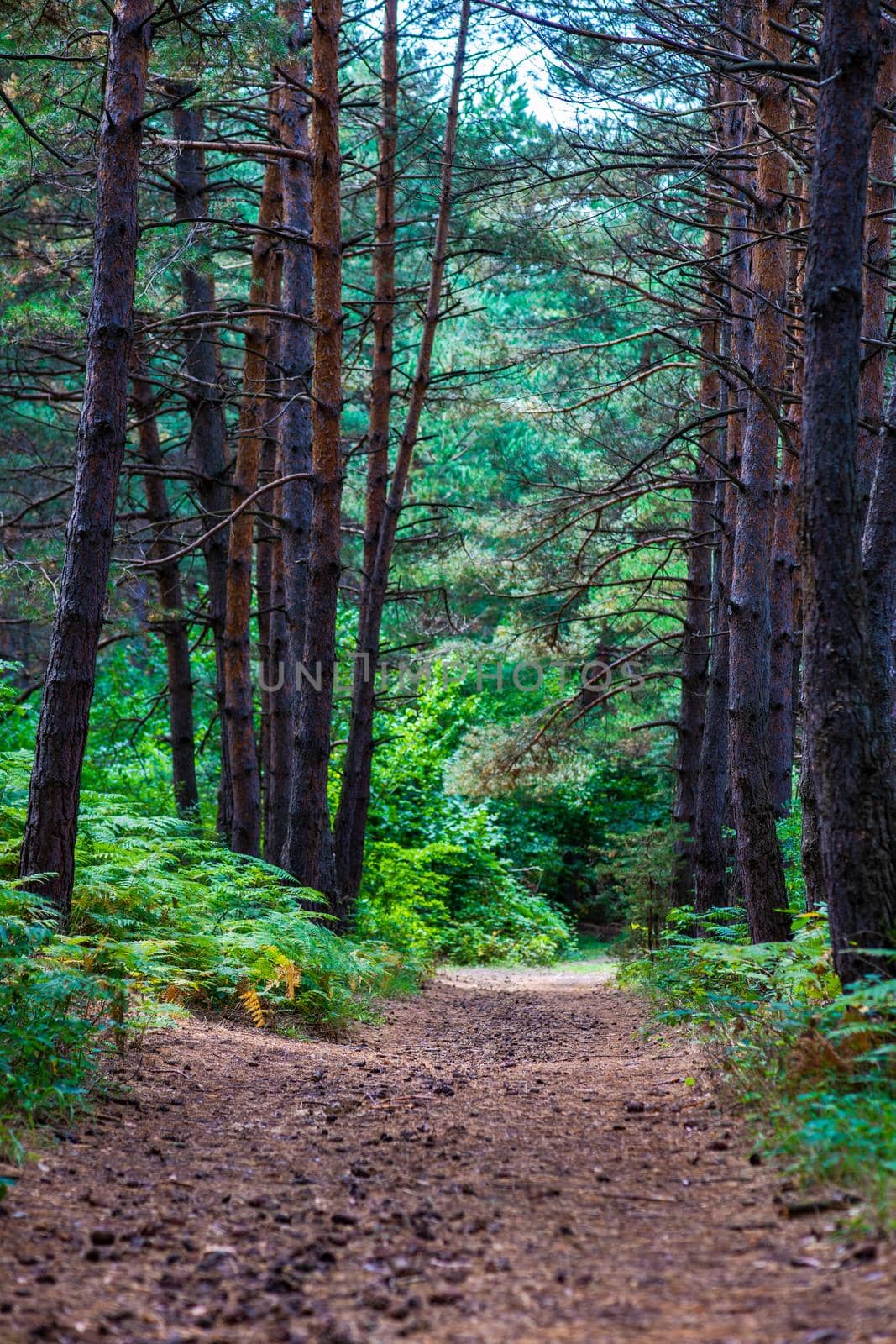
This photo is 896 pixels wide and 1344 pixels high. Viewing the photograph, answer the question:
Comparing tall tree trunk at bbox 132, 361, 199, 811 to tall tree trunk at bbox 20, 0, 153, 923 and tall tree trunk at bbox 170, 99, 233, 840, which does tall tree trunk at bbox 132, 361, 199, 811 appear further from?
tall tree trunk at bbox 20, 0, 153, 923

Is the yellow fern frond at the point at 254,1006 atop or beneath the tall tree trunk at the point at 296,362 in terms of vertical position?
beneath

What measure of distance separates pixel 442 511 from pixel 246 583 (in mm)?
6616

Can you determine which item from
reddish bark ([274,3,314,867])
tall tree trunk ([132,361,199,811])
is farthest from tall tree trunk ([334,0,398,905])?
tall tree trunk ([132,361,199,811])

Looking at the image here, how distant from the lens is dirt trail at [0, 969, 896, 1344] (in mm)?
2812

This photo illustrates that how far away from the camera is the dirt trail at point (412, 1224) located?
281cm

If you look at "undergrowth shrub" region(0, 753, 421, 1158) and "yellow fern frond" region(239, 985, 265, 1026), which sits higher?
"undergrowth shrub" region(0, 753, 421, 1158)

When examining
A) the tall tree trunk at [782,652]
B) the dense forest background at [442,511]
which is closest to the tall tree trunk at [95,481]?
the dense forest background at [442,511]

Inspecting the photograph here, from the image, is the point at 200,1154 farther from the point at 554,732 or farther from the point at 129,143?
the point at 554,732

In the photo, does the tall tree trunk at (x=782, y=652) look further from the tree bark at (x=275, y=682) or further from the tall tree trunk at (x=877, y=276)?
the tree bark at (x=275, y=682)

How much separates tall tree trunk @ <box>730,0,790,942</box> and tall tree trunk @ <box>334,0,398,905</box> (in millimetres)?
5815

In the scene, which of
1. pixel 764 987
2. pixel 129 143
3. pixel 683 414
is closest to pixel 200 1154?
pixel 764 987

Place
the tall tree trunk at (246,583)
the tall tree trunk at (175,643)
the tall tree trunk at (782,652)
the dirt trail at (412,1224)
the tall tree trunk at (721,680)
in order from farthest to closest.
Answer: the tall tree trunk at (175,643) → the tall tree trunk at (246,583) → the tall tree trunk at (782,652) → the tall tree trunk at (721,680) → the dirt trail at (412,1224)

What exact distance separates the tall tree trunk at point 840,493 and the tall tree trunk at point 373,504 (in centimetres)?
893

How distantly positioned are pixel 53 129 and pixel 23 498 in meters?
5.33
